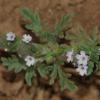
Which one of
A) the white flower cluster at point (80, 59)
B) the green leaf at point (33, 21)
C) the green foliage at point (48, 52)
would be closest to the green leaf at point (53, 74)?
the green foliage at point (48, 52)

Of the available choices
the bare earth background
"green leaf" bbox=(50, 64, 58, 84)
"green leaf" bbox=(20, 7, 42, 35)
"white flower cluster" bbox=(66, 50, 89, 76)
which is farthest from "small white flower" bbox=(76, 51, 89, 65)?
the bare earth background

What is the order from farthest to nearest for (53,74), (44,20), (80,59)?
1. (44,20)
2. (53,74)
3. (80,59)

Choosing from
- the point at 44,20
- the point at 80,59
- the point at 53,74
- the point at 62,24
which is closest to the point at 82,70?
the point at 80,59

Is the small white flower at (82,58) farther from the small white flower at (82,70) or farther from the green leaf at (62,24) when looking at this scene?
the green leaf at (62,24)

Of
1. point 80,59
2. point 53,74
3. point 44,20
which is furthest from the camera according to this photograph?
point 44,20

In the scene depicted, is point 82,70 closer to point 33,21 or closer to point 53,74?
point 53,74

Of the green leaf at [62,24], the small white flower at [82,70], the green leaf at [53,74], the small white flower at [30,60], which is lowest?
the green leaf at [53,74]

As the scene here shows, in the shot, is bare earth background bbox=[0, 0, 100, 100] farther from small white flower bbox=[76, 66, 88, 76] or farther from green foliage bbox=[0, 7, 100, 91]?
small white flower bbox=[76, 66, 88, 76]

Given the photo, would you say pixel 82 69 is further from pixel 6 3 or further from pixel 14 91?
pixel 6 3
